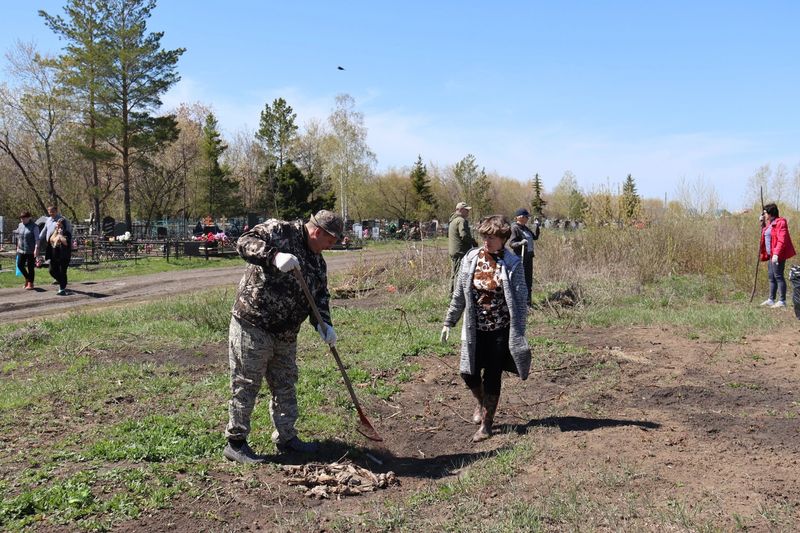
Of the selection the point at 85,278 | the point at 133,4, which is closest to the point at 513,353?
the point at 85,278

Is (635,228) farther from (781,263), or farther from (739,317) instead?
(739,317)

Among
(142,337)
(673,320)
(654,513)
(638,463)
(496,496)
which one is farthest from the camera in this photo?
(673,320)

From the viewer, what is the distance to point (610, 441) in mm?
5121

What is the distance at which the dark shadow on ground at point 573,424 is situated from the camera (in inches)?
220

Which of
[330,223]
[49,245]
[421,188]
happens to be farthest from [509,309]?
[421,188]

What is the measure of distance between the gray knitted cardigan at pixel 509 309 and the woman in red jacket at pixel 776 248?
28.6 ft

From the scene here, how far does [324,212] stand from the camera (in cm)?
484

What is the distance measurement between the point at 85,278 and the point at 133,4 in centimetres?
1895

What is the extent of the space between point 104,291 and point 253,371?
12.6 m

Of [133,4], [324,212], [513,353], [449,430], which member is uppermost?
[133,4]

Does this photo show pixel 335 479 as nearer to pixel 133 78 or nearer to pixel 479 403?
pixel 479 403

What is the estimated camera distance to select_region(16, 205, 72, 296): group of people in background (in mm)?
14570

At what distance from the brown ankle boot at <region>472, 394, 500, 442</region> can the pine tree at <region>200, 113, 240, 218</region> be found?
40143mm

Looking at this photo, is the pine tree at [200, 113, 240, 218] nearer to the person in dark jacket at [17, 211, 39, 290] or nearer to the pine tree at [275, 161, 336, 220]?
the pine tree at [275, 161, 336, 220]
